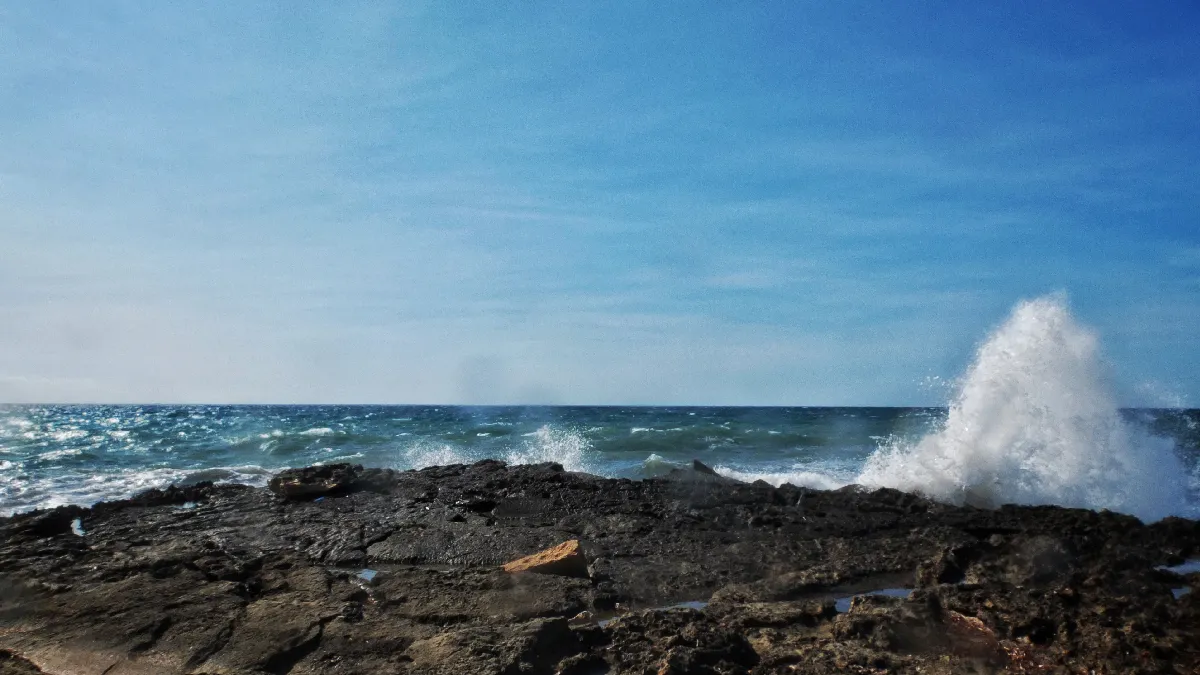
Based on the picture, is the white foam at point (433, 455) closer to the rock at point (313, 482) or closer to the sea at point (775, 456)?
the sea at point (775, 456)

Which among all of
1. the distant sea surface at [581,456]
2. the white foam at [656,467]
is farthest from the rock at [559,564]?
the white foam at [656,467]

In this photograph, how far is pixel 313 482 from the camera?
39.1 feet

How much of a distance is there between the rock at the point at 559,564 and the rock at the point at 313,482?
5645mm

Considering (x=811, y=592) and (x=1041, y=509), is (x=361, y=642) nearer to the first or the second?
(x=811, y=592)

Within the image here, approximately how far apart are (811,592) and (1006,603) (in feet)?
5.45

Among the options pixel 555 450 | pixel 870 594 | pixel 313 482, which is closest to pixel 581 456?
pixel 555 450

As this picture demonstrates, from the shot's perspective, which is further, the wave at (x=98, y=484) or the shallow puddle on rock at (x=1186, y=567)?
the wave at (x=98, y=484)

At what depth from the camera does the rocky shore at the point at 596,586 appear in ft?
15.9

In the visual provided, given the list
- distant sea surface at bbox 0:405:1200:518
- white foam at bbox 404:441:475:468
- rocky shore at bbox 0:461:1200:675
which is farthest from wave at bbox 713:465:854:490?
white foam at bbox 404:441:475:468

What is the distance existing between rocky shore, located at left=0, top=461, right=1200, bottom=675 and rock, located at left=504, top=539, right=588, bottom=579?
2 centimetres

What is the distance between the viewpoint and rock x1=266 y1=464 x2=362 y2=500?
1158 centimetres

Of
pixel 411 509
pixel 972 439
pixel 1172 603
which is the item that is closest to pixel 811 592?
pixel 1172 603

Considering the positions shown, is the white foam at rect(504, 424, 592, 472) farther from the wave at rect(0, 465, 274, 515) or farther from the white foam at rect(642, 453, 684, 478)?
the wave at rect(0, 465, 274, 515)

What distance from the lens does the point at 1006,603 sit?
5484 mm
